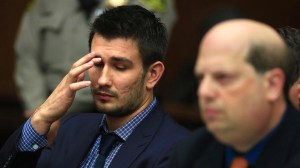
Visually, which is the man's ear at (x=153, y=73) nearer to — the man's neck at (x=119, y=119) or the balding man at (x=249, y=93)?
the man's neck at (x=119, y=119)

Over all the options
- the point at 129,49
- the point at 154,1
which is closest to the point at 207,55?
the point at 129,49

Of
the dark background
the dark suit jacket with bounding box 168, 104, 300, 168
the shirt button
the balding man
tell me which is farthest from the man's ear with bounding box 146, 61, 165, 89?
the dark background

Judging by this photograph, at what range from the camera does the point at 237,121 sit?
6.10ft

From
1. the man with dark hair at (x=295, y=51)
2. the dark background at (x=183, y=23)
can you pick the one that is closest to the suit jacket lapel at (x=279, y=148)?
the man with dark hair at (x=295, y=51)

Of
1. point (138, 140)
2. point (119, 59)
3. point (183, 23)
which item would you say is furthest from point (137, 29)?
point (183, 23)

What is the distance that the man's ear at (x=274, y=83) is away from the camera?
73.5 inches

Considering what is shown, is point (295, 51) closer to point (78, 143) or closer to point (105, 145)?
point (105, 145)

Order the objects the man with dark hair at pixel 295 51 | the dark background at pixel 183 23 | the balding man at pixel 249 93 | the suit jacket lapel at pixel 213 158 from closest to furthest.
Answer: the balding man at pixel 249 93
the suit jacket lapel at pixel 213 158
the man with dark hair at pixel 295 51
the dark background at pixel 183 23

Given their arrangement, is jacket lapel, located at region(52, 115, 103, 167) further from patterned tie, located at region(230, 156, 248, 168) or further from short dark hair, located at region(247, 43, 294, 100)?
short dark hair, located at region(247, 43, 294, 100)

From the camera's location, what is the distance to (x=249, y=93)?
185 cm

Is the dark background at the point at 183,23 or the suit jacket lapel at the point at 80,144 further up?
the suit jacket lapel at the point at 80,144

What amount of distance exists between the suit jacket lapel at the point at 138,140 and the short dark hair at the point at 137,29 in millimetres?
184

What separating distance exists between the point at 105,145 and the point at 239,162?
85cm

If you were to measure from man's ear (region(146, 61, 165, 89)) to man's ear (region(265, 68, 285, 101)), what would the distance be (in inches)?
36.3
